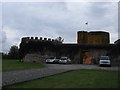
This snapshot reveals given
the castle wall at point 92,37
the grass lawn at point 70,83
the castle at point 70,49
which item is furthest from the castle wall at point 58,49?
the grass lawn at point 70,83

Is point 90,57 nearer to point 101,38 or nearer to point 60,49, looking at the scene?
point 60,49

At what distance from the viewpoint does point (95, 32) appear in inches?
2950

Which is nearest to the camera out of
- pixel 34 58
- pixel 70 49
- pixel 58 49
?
pixel 34 58

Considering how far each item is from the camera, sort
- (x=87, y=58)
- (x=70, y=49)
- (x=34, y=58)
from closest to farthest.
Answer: (x=34, y=58) → (x=87, y=58) → (x=70, y=49)

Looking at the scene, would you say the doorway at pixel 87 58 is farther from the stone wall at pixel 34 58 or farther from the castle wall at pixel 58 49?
the stone wall at pixel 34 58

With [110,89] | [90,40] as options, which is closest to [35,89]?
[110,89]

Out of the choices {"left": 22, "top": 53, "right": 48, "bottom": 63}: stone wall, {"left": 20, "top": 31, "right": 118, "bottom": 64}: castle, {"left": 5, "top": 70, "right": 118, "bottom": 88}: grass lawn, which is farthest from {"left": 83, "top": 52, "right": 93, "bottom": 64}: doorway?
{"left": 5, "top": 70, "right": 118, "bottom": 88}: grass lawn

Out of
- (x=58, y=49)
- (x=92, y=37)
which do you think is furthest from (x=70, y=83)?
(x=92, y=37)

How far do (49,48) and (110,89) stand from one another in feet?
165

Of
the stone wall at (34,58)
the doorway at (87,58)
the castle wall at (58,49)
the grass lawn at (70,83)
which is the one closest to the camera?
the grass lawn at (70,83)

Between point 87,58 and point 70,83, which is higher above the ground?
point 87,58

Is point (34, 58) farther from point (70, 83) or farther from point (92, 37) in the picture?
point (70, 83)

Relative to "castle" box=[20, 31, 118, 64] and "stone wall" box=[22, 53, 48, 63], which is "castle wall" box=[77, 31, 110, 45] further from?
"stone wall" box=[22, 53, 48, 63]

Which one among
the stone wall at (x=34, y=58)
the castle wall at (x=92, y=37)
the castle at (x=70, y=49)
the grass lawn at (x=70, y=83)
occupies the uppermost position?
the castle wall at (x=92, y=37)
